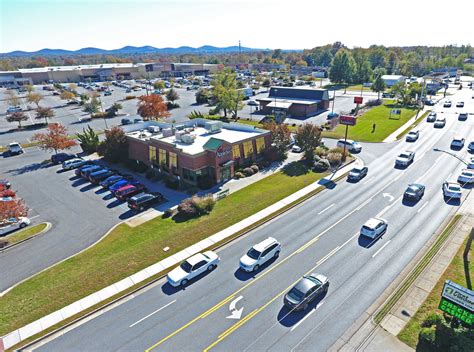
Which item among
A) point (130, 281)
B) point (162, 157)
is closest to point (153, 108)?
point (162, 157)

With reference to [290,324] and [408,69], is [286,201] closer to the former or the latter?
[290,324]

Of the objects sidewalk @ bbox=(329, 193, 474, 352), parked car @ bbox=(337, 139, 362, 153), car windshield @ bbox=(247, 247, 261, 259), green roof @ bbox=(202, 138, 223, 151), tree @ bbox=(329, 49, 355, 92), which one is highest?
tree @ bbox=(329, 49, 355, 92)

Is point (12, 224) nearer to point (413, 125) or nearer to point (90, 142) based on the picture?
point (90, 142)

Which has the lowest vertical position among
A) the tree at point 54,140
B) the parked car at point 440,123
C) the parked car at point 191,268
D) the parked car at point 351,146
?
the parked car at point 191,268

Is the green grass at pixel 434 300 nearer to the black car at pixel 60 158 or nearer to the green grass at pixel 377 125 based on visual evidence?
the green grass at pixel 377 125

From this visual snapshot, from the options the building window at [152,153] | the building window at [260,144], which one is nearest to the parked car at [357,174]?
the building window at [260,144]

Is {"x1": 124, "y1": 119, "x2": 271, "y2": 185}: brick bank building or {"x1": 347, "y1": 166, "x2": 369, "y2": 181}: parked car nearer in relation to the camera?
{"x1": 347, "y1": 166, "x2": 369, "y2": 181}: parked car

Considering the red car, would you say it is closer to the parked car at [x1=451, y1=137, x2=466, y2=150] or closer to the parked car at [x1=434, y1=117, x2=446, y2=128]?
the parked car at [x1=451, y1=137, x2=466, y2=150]

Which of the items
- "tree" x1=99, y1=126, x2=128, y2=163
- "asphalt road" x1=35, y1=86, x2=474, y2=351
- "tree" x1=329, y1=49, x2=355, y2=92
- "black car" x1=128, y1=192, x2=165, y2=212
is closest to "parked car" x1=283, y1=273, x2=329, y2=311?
"asphalt road" x1=35, y1=86, x2=474, y2=351
